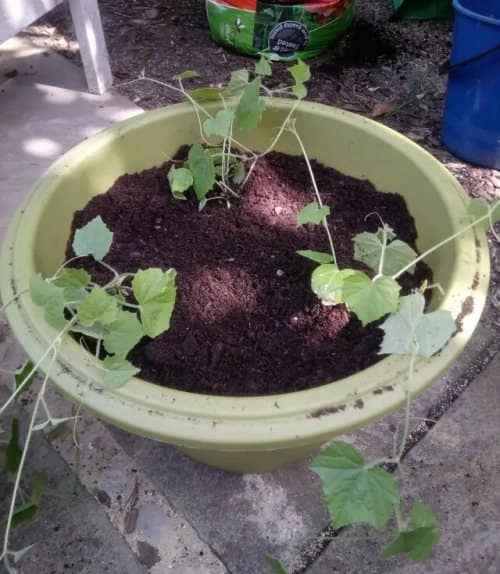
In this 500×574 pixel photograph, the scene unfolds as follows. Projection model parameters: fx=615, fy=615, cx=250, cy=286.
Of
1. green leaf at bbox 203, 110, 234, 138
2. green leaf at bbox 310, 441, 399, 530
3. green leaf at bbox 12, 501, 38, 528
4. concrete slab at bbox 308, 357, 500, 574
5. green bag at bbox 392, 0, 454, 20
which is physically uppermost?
green leaf at bbox 203, 110, 234, 138

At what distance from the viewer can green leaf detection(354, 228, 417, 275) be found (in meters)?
0.84

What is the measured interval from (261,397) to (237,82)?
0.57 m

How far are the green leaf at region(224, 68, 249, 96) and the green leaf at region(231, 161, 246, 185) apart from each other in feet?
0.39

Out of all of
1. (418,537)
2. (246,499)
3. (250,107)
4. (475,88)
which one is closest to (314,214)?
(250,107)

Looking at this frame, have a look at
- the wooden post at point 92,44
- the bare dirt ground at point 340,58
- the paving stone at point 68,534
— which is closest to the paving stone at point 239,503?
the paving stone at point 68,534

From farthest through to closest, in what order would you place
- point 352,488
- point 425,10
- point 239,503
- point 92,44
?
point 425,10, point 92,44, point 239,503, point 352,488

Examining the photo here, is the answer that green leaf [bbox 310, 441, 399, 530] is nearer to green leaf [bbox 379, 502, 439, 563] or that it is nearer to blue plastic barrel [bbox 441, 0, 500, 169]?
green leaf [bbox 379, 502, 439, 563]

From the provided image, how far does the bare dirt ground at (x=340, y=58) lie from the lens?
1.97 meters

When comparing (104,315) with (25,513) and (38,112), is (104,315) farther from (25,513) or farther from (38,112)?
(38,112)

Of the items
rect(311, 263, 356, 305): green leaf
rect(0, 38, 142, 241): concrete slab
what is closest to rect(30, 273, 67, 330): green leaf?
rect(311, 263, 356, 305): green leaf

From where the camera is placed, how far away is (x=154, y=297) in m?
0.75

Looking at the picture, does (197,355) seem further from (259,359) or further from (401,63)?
(401,63)

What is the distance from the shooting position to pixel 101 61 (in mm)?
1993

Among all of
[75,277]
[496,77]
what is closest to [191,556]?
[75,277]
